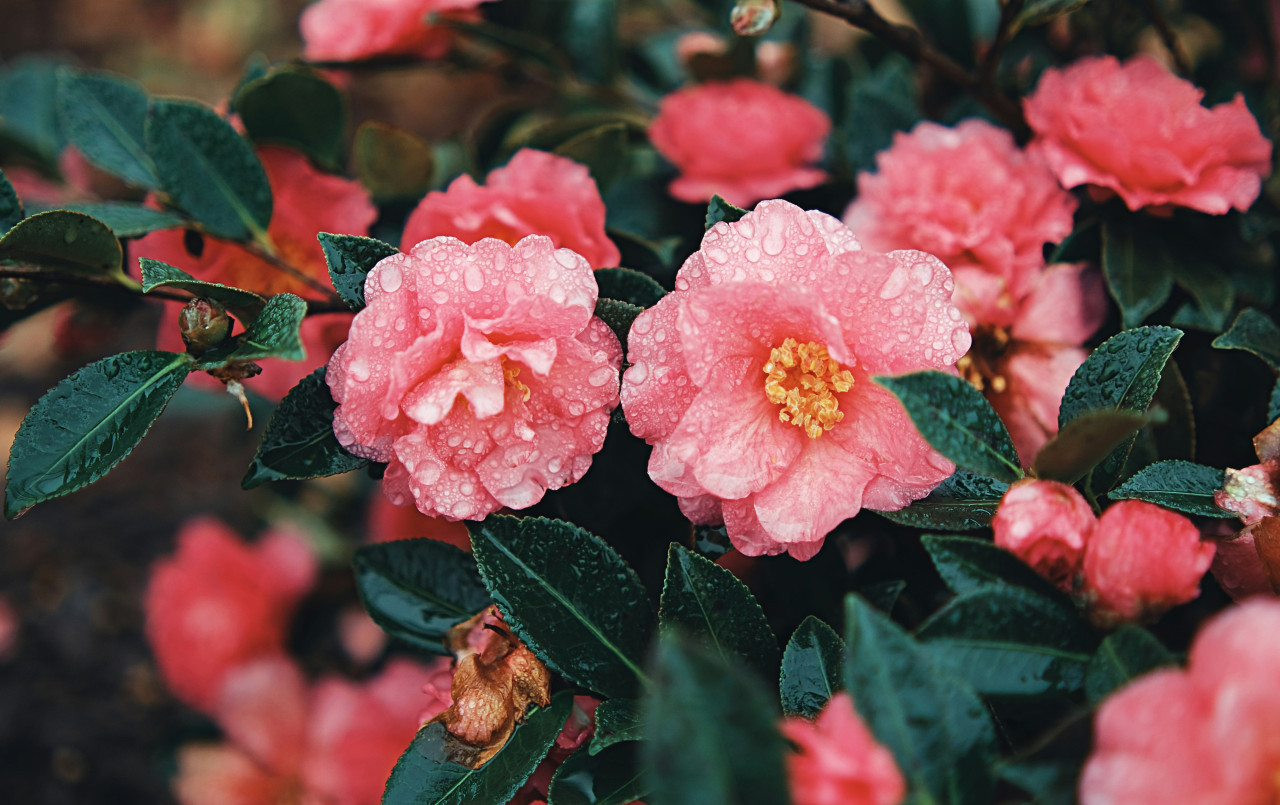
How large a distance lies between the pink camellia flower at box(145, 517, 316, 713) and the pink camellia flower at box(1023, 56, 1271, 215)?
4.13 feet

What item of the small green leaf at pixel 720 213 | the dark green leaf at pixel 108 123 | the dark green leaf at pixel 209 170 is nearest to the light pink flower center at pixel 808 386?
the small green leaf at pixel 720 213

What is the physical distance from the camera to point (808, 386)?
69cm

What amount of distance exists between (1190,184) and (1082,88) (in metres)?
0.14

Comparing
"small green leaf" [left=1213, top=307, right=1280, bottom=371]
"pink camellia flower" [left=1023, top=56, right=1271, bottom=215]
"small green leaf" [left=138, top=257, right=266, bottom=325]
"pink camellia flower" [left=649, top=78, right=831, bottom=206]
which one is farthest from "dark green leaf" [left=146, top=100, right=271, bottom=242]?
"small green leaf" [left=1213, top=307, right=1280, bottom=371]

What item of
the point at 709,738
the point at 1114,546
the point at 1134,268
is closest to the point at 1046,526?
the point at 1114,546

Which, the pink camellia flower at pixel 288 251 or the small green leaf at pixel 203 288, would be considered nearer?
the small green leaf at pixel 203 288

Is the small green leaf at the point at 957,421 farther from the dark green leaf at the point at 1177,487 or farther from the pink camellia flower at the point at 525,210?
the pink camellia flower at the point at 525,210

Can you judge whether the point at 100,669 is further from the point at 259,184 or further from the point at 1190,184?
the point at 1190,184

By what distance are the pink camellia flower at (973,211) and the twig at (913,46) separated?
0.25ft

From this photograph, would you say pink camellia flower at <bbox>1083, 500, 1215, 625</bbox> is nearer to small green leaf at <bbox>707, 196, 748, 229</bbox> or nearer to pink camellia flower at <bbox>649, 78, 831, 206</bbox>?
small green leaf at <bbox>707, 196, 748, 229</bbox>

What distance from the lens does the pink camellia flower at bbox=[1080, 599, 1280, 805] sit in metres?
0.42

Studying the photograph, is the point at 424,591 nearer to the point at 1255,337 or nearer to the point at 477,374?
the point at 477,374

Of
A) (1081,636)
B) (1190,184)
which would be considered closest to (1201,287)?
(1190,184)

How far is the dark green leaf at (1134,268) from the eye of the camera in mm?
823
